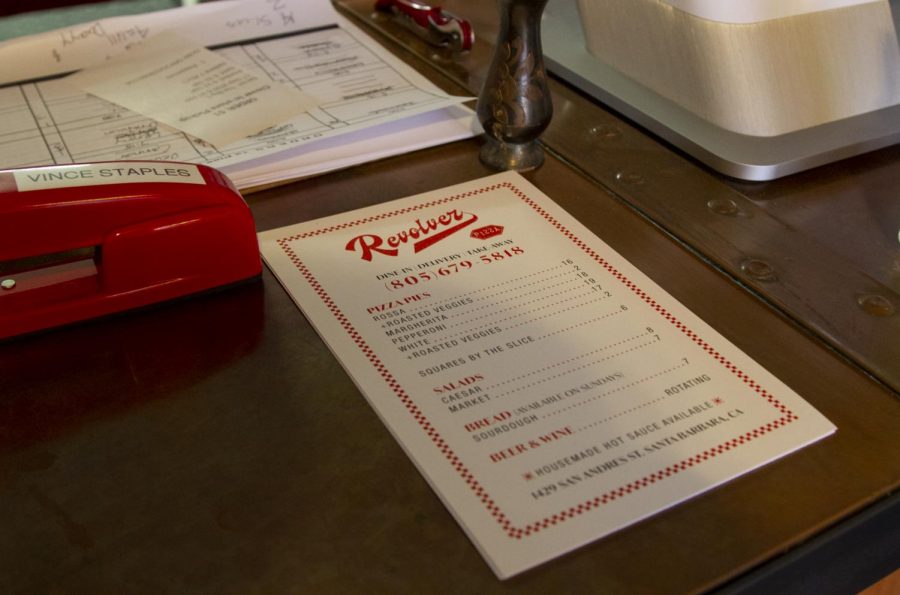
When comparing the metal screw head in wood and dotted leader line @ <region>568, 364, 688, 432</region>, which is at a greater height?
the metal screw head in wood

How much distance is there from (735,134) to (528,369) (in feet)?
1.25

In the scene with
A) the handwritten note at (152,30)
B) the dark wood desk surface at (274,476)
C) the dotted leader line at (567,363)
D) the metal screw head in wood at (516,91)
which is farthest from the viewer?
the handwritten note at (152,30)

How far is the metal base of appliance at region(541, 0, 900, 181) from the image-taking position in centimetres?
75

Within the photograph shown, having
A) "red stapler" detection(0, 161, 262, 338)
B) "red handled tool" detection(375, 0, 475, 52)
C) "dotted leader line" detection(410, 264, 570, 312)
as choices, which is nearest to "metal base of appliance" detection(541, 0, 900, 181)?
"red handled tool" detection(375, 0, 475, 52)

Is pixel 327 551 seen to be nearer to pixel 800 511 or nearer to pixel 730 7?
pixel 800 511

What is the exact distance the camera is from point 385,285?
0.62 m

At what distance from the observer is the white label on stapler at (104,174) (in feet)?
1.82

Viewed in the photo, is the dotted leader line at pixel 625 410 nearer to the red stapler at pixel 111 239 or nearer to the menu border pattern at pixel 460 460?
the menu border pattern at pixel 460 460

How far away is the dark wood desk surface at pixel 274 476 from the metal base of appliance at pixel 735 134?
6.9 inches

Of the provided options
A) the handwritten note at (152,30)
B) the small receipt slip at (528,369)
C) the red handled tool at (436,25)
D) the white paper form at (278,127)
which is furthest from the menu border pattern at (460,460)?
the handwritten note at (152,30)

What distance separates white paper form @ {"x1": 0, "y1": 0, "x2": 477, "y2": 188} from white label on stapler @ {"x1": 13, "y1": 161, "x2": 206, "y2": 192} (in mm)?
119

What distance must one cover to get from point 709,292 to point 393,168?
303 millimetres

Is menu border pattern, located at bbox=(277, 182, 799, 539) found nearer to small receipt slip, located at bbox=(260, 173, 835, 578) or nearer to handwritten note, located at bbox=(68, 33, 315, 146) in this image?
small receipt slip, located at bbox=(260, 173, 835, 578)

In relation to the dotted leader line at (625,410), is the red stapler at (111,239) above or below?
above
